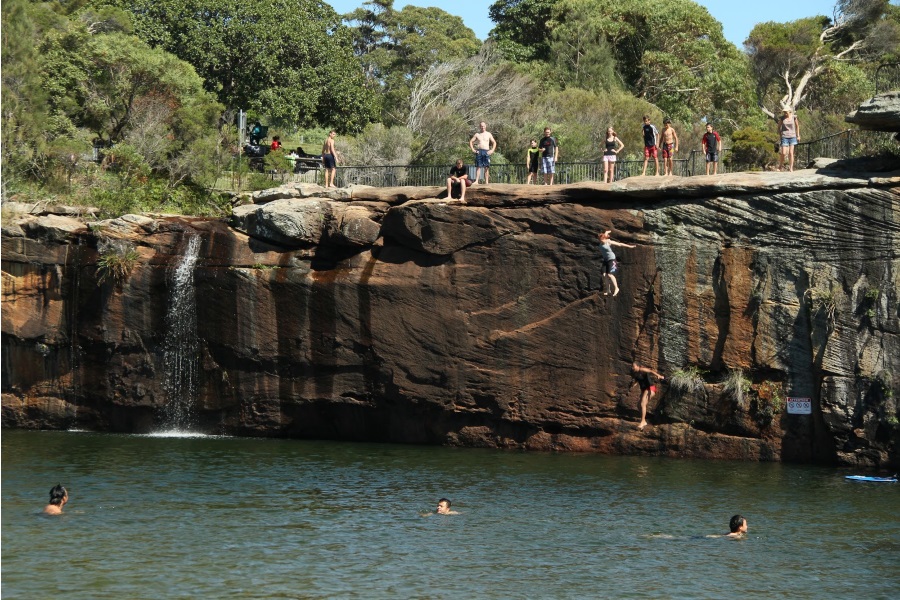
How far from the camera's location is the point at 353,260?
34.5 meters

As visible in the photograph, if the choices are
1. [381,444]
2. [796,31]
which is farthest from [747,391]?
[796,31]

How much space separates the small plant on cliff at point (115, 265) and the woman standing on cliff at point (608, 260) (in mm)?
→ 13812

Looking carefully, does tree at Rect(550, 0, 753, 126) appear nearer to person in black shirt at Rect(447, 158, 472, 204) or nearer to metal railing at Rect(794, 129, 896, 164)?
metal railing at Rect(794, 129, 896, 164)

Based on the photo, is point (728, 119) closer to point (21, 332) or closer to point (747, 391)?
point (747, 391)

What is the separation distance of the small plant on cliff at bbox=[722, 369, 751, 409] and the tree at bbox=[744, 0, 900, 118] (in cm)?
3884

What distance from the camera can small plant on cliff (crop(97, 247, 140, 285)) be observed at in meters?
35.5

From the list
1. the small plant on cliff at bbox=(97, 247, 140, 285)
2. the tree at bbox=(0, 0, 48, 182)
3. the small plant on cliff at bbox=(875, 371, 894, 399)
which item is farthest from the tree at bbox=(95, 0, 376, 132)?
the small plant on cliff at bbox=(875, 371, 894, 399)

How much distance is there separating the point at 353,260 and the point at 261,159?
1619 cm

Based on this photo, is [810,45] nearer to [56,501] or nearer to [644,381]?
[644,381]

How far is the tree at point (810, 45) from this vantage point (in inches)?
2707

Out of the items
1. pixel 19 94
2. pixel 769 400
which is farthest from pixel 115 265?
pixel 769 400

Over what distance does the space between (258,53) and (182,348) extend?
25.0m

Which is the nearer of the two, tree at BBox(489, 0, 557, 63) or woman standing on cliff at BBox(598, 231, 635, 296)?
woman standing on cliff at BBox(598, 231, 635, 296)

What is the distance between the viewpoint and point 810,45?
69.3 m
